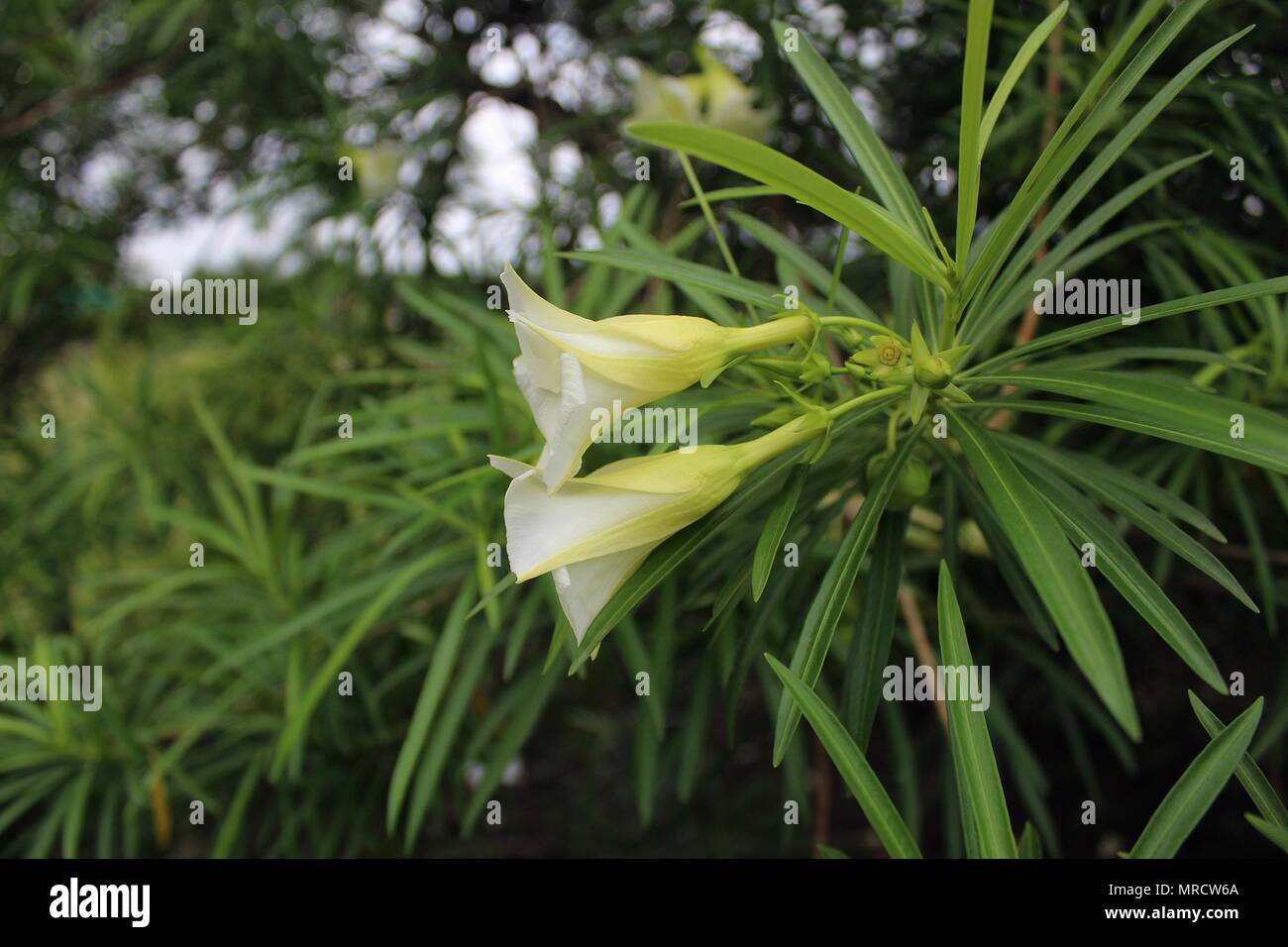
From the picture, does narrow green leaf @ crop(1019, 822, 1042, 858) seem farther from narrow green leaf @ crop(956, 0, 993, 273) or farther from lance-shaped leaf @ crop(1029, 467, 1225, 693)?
narrow green leaf @ crop(956, 0, 993, 273)

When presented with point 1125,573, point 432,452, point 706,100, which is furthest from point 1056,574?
point 706,100

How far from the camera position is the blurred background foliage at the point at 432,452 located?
2.72ft

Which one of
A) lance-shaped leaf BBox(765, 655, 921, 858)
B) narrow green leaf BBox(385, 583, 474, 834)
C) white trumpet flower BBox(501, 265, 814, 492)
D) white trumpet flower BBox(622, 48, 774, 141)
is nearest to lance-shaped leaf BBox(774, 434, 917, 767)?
lance-shaped leaf BBox(765, 655, 921, 858)

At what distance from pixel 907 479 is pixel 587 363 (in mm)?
217

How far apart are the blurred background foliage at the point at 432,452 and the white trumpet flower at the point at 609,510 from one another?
7cm

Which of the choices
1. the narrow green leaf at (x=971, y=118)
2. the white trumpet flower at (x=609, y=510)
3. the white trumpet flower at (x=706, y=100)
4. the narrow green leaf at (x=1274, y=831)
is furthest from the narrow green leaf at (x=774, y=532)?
the white trumpet flower at (x=706, y=100)

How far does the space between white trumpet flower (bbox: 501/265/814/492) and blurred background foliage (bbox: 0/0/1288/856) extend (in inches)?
5.5

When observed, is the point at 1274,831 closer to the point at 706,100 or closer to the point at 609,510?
the point at 609,510

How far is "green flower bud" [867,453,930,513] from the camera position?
525 mm

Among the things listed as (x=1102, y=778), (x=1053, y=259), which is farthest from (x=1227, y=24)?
(x=1102, y=778)

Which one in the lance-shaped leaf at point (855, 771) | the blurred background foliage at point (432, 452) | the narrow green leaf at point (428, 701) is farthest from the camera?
the blurred background foliage at point (432, 452)

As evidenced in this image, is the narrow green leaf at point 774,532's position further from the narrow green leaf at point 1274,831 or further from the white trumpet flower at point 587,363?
the narrow green leaf at point 1274,831
